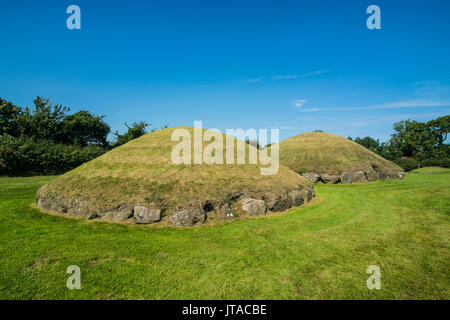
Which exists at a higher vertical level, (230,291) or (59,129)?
(59,129)

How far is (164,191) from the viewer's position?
1089 cm

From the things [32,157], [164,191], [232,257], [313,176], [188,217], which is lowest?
[232,257]

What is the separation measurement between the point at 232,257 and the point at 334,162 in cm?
2494

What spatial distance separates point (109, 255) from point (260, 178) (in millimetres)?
9541

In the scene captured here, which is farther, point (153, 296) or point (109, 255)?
point (109, 255)

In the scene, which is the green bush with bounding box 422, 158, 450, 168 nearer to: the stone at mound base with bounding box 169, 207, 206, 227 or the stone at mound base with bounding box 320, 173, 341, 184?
the stone at mound base with bounding box 320, 173, 341, 184

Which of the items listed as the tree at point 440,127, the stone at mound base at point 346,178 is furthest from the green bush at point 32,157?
the tree at point 440,127

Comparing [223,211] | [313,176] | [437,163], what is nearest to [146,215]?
[223,211]

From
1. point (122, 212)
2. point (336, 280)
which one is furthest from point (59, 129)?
point (336, 280)

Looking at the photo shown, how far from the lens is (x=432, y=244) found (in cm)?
792

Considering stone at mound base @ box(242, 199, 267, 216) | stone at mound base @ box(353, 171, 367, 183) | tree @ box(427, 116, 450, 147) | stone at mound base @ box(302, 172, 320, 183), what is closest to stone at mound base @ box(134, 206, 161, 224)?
stone at mound base @ box(242, 199, 267, 216)

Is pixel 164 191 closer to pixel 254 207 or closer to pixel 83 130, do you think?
pixel 254 207

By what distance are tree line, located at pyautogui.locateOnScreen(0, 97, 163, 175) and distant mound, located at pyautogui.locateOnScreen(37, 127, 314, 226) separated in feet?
77.1
